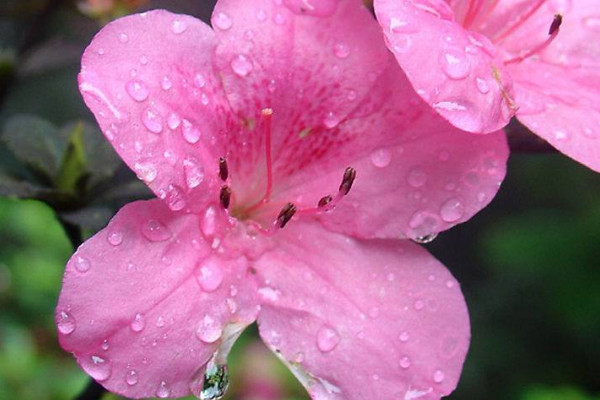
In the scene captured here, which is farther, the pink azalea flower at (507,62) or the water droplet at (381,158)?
the water droplet at (381,158)

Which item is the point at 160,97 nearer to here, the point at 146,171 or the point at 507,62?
the point at 146,171

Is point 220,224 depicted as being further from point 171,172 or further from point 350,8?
point 350,8

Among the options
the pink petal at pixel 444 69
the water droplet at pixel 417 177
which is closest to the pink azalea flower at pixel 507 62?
the pink petal at pixel 444 69

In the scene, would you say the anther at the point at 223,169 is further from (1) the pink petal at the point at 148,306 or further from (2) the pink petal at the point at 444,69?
(2) the pink petal at the point at 444,69

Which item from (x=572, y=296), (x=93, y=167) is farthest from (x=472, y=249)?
(x=93, y=167)

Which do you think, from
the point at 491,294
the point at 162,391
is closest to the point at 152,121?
the point at 162,391

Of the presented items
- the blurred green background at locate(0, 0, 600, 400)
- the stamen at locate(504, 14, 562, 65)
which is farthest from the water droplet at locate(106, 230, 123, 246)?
the blurred green background at locate(0, 0, 600, 400)

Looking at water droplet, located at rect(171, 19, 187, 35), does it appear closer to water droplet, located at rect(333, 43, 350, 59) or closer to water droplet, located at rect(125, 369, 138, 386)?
water droplet, located at rect(333, 43, 350, 59)
